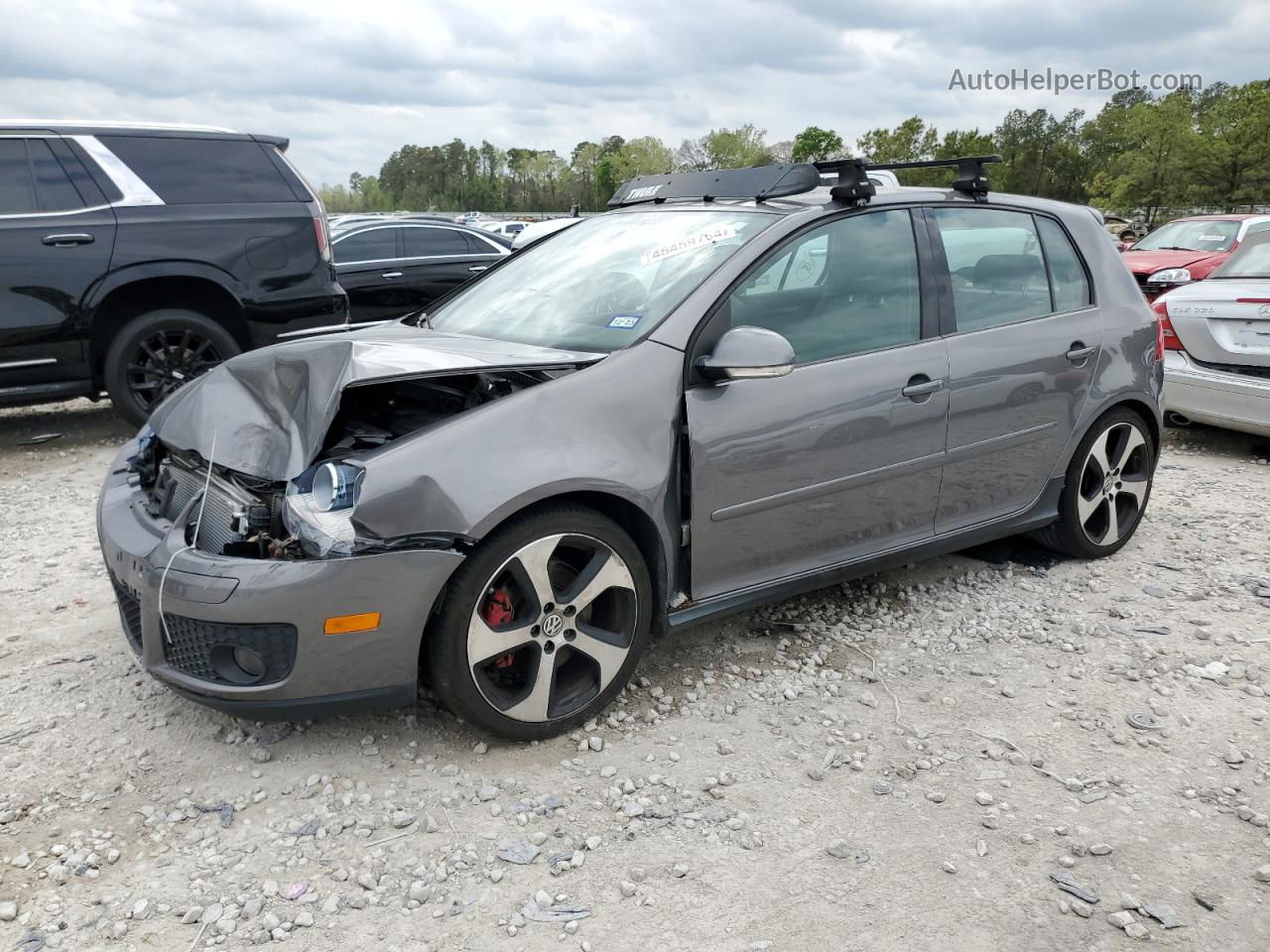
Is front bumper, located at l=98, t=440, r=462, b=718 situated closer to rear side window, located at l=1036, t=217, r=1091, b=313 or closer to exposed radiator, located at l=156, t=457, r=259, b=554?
exposed radiator, located at l=156, t=457, r=259, b=554

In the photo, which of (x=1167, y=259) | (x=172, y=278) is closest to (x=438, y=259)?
(x=172, y=278)

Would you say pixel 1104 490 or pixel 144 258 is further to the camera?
pixel 144 258

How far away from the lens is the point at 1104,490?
455 centimetres

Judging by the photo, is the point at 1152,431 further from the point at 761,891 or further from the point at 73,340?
the point at 73,340

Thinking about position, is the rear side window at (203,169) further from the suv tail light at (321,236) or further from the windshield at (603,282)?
the windshield at (603,282)

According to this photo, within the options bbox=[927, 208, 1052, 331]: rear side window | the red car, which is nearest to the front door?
bbox=[927, 208, 1052, 331]: rear side window

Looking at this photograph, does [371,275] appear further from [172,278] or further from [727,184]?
[727,184]

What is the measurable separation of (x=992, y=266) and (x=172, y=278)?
4.97m

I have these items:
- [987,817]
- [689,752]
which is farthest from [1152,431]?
[689,752]

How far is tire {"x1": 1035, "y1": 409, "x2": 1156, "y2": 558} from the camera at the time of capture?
14.5 ft

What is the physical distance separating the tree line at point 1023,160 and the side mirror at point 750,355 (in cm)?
111

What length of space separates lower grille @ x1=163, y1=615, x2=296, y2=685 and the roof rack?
2282mm

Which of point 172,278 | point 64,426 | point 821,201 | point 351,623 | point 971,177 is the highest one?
point 971,177

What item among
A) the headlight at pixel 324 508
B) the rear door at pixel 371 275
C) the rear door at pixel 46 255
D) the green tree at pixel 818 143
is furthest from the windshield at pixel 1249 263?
the green tree at pixel 818 143
